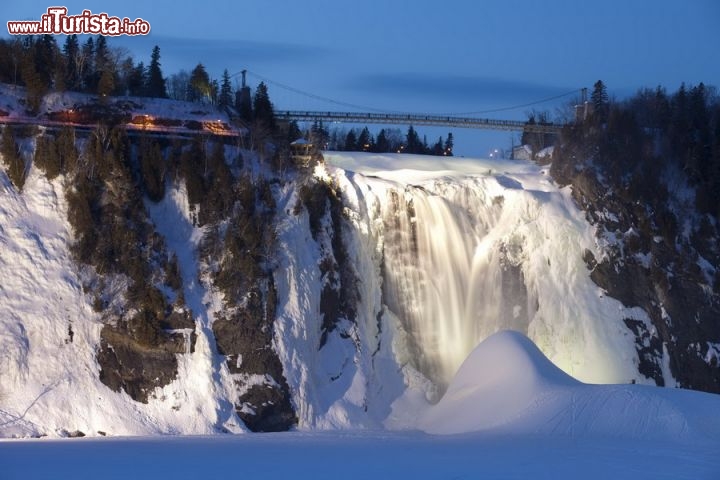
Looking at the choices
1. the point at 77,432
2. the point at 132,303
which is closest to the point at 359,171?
the point at 132,303

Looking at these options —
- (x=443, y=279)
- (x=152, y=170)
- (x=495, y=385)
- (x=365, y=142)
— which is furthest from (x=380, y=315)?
(x=365, y=142)

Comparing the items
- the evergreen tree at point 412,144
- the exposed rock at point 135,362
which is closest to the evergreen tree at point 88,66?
the exposed rock at point 135,362

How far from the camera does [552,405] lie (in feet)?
108

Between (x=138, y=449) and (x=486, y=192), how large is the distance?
23.7m

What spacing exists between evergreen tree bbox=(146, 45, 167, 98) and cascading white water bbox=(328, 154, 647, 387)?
1233 cm

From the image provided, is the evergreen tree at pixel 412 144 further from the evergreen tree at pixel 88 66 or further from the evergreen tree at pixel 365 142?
the evergreen tree at pixel 88 66

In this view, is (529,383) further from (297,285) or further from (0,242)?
(0,242)

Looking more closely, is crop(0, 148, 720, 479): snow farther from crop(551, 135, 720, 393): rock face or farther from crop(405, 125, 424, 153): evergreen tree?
crop(405, 125, 424, 153): evergreen tree

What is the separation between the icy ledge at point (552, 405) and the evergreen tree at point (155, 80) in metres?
23.5

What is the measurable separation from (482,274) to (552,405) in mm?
13629

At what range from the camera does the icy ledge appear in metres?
31.2

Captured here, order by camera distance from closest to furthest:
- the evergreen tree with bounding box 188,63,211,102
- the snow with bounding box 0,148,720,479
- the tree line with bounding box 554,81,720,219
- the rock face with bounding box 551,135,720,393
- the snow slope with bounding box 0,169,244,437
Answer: the snow with bounding box 0,148,720,479
the snow slope with bounding box 0,169,244,437
the rock face with bounding box 551,135,720,393
the tree line with bounding box 554,81,720,219
the evergreen tree with bounding box 188,63,211,102

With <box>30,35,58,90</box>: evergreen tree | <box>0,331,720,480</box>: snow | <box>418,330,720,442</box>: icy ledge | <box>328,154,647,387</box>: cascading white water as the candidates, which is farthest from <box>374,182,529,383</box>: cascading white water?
<box>30,35,58,90</box>: evergreen tree

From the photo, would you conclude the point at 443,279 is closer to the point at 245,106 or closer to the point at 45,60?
the point at 245,106
